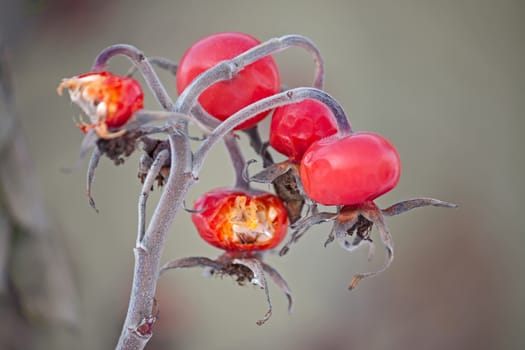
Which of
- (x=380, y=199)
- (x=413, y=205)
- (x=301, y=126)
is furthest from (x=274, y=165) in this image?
(x=380, y=199)

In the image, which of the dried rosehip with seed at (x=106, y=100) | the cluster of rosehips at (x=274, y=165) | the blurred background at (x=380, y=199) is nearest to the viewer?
the dried rosehip with seed at (x=106, y=100)

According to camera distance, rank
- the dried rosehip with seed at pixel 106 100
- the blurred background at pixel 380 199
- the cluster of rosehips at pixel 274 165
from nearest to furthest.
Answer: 1. the dried rosehip with seed at pixel 106 100
2. the cluster of rosehips at pixel 274 165
3. the blurred background at pixel 380 199

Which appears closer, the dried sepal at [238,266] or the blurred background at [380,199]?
the dried sepal at [238,266]

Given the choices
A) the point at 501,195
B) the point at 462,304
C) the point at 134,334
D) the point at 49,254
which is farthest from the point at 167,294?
the point at 134,334

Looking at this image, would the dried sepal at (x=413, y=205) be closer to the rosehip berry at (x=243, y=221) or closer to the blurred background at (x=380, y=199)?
the rosehip berry at (x=243, y=221)

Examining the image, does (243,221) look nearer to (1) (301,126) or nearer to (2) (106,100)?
(1) (301,126)

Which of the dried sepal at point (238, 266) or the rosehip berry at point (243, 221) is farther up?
the rosehip berry at point (243, 221)

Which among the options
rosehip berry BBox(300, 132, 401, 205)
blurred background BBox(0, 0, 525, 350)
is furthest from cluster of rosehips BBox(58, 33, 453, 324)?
blurred background BBox(0, 0, 525, 350)

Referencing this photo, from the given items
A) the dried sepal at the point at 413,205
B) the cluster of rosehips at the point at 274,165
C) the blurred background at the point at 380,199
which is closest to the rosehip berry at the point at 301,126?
the cluster of rosehips at the point at 274,165
